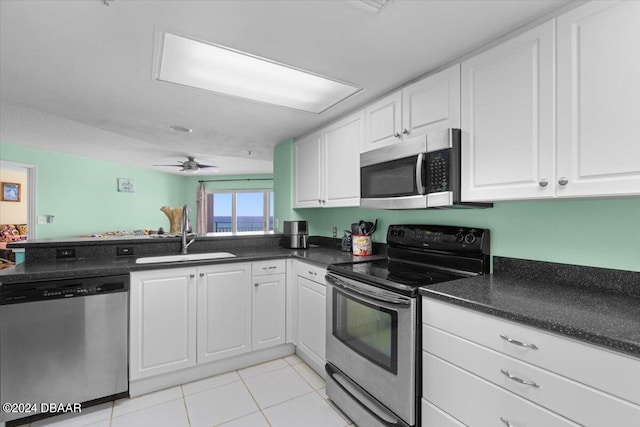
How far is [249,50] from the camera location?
1.63m

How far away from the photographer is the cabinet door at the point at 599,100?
41.6 inches

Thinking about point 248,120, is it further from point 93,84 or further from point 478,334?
point 478,334

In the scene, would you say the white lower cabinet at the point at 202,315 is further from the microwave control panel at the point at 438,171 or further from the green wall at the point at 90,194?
the green wall at the point at 90,194

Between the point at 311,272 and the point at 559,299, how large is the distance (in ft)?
5.17

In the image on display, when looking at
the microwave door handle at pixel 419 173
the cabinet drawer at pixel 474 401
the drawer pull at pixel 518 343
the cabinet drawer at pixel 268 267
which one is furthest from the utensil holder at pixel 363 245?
the drawer pull at pixel 518 343

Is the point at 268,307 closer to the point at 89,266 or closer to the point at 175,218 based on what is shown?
the point at 89,266

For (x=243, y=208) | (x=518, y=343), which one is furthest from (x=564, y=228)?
(x=243, y=208)

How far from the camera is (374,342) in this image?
5.49 feet

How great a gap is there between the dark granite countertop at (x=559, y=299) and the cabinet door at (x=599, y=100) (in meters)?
0.44

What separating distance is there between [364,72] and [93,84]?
6.02ft

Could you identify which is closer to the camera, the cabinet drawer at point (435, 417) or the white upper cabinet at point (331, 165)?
the cabinet drawer at point (435, 417)

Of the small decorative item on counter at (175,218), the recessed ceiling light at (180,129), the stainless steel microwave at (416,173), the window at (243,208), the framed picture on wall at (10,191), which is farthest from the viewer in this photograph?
the window at (243,208)

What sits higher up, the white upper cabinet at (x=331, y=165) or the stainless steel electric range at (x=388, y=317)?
the white upper cabinet at (x=331, y=165)

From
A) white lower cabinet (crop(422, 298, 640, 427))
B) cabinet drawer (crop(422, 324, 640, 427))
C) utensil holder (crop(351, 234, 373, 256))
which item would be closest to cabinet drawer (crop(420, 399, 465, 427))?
white lower cabinet (crop(422, 298, 640, 427))
